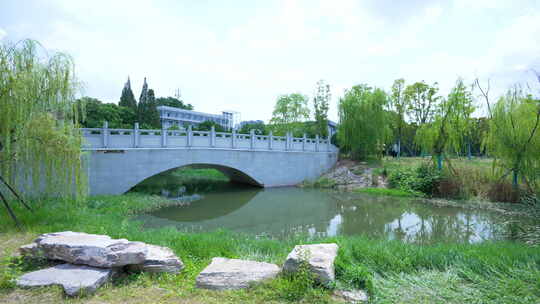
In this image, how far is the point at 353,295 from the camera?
2639 mm

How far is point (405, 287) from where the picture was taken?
285 centimetres

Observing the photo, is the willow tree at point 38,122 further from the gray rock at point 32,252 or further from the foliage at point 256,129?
the foliage at point 256,129

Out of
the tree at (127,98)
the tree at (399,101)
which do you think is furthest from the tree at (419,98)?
the tree at (127,98)

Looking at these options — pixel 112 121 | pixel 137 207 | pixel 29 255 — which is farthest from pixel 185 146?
pixel 112 121

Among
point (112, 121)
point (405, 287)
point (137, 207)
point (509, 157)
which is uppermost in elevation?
point (112, 121)

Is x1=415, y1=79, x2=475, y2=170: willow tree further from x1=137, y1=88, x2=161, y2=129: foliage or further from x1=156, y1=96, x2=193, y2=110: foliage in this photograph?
x1=156, y1=96, x2=193, y2=110: foliage

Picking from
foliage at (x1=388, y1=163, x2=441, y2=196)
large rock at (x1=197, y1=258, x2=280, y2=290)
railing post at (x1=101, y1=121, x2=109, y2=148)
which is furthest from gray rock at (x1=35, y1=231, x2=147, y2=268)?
foliage at (x1=388, y1=163, x2=441, y2=196)

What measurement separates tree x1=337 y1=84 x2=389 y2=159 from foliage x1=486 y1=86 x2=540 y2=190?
27.0 feet

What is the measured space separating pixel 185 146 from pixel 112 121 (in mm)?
16336

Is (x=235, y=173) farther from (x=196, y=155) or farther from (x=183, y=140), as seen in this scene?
(x=183, y=140)

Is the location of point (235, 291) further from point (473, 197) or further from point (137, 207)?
point (473, 197)

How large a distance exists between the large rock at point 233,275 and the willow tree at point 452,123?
1293 cm

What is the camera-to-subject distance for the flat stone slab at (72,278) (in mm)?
2574

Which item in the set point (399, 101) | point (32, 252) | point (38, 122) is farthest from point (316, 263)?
point (399, 101)
